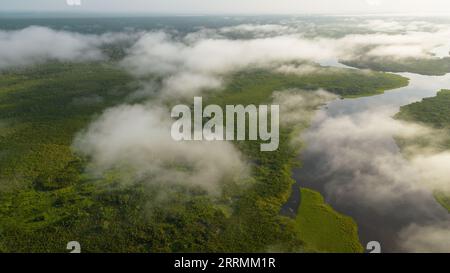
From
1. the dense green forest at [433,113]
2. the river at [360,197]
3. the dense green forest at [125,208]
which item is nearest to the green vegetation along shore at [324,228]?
the dense green forest at [125,208]

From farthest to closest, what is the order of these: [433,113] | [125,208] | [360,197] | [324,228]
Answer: [433,113], [360,197], [125,208], [324,228]

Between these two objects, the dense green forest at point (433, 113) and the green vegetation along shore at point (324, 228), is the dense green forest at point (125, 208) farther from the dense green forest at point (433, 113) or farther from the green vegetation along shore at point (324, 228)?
the dense green forest at point (433, 113)

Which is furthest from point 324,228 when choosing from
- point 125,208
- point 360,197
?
point 125,208

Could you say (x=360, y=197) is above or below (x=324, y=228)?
above

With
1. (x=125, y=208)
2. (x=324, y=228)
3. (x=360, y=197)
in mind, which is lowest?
(x=324, y=228)

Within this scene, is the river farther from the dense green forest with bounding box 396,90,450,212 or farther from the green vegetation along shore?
the dense green forest with bounding box 396,90,450,212

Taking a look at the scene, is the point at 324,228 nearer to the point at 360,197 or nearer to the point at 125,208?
the point at 360,197

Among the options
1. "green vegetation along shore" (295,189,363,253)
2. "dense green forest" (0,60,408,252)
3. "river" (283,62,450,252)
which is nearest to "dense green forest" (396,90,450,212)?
"river" (283,62,450,252)

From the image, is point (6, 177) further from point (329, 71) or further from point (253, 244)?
point (329, 71)
